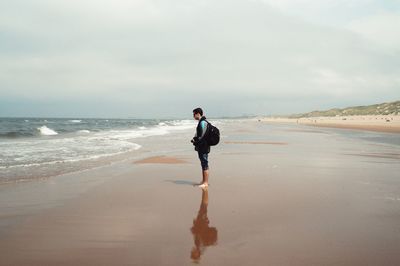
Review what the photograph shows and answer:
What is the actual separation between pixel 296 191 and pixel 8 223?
5514 mm

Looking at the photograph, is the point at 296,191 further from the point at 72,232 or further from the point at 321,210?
the point at 72,232

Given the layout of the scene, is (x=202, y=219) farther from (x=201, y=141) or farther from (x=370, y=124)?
(x=370, y=124)

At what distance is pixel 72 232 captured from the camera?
4.66 metres

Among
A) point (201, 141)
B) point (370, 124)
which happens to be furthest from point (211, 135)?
point (370, 124)

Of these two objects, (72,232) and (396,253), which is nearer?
(396,253)

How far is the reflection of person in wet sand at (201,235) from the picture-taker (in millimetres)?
3996

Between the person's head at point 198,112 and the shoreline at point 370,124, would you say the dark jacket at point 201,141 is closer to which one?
the person's head at point 198,112

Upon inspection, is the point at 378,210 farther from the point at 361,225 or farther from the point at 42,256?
the point at 42,256

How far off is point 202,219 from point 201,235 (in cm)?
74

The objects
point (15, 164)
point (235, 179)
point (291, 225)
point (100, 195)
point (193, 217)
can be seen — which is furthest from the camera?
point (15, 164)

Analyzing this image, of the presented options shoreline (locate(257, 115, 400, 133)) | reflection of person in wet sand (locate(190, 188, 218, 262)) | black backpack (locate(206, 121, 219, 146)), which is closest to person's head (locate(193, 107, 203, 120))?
black backpack (locate(206, 121, 219, 146))

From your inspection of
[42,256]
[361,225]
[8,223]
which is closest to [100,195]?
[8,223]

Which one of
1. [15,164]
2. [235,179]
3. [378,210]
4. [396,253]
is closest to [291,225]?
[396,253]

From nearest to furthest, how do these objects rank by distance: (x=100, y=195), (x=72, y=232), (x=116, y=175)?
(x=72, y=232) → (x=100, y=195) → (x=116, y=175)
